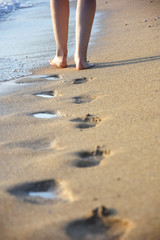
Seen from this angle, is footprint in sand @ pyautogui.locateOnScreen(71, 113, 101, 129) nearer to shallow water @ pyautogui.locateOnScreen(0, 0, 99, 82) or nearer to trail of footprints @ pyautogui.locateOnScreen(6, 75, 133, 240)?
trail of footprints @ pyautogui.locateOnScreen(6, 75, 133, 240)

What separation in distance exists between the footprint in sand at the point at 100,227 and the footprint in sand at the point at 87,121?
0.74m

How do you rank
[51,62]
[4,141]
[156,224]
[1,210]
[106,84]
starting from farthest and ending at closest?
1. [51,62]
2. [106,84]
3. [4,141]
4. [1,210]
5. [156,224]

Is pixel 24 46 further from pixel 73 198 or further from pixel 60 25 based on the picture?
pixel 73 198

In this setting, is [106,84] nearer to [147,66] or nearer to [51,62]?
[147,66]

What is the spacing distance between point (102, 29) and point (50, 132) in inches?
130

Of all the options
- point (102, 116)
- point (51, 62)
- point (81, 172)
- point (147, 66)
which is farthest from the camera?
point (51, 62)

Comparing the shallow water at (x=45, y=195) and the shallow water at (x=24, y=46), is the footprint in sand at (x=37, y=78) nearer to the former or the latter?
the shallow water at (x=24, y=46)

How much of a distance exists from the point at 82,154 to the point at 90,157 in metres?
0.05

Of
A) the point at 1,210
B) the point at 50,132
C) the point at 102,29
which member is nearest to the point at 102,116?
the point at 50,132

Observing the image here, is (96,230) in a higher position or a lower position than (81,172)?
lower

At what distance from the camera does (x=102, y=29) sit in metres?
4.84

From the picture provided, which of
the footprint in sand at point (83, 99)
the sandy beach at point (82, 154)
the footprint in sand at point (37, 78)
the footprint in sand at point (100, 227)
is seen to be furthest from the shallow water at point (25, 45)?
the footprint in sand at point (100, 227)

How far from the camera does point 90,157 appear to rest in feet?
4.96

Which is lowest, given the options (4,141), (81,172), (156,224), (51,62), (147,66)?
(156,224)
